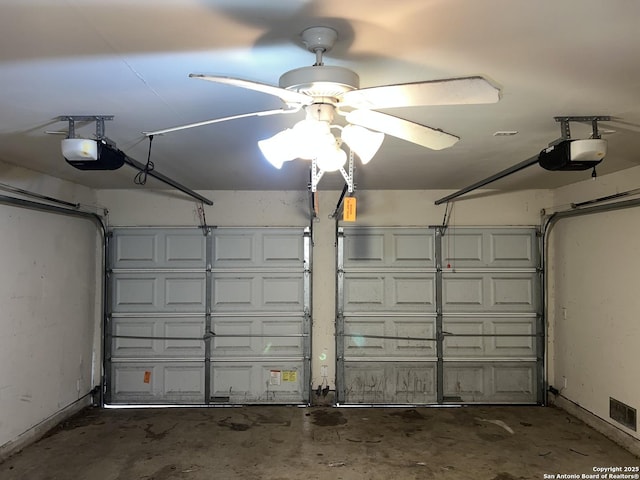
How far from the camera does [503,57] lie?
170cm

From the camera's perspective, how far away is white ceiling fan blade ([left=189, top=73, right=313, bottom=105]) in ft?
4.15

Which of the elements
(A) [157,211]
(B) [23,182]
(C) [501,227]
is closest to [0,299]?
(B) [23,182]

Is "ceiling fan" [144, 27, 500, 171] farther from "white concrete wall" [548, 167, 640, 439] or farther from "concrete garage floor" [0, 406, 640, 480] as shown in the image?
"white concrete wall" [548, 167, 640, 439]

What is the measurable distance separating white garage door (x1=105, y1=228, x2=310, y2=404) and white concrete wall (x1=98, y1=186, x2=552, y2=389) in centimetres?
13

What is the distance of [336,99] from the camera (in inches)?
60.1

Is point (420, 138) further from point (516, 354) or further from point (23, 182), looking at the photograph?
point (516, 354)

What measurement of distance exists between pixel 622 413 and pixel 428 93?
380 centimetres

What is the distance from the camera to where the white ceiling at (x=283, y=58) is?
139 cm

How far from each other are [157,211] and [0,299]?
1830mm

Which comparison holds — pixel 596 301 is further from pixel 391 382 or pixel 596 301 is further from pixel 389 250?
pixel 391 382

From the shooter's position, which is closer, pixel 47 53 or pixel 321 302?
pixel 47 53

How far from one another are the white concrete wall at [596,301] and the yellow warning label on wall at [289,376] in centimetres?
278

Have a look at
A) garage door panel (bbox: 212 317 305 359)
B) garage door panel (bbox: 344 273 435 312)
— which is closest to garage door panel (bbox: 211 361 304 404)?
garage door panel (bbox: 212 317 305 359)

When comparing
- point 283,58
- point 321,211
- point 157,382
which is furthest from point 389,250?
point 283,58
